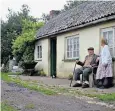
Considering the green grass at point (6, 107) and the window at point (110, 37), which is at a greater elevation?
the window at point (110, 37)

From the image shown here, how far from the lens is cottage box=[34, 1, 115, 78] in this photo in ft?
44.3

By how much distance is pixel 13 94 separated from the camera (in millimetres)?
9117

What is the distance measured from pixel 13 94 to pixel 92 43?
6.30m

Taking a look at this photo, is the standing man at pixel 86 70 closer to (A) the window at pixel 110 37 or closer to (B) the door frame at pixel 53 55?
(A) the window at pixel 110 37

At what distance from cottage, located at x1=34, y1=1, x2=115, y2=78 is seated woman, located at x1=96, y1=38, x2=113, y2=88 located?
0.79 m

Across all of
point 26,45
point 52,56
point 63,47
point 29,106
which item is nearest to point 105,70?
point 63,47

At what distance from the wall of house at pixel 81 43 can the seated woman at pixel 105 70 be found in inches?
53.3

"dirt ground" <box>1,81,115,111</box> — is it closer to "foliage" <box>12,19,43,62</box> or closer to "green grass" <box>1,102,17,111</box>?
"green grass" <box>1,102,17,111</box>

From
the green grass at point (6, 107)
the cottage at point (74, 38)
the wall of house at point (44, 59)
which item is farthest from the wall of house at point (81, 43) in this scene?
the green grass at point (6, 107)

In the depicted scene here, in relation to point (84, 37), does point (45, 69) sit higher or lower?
lower

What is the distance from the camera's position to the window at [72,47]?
16.3 m

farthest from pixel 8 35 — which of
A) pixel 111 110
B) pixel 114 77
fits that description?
pixel 111 110

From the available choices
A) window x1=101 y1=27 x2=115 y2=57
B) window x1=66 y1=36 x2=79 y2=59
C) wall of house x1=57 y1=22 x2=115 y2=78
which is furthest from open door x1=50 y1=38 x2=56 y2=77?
window x1=101 y1=27 x2=115 y2=57

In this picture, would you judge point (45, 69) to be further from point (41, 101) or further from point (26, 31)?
point (41, 101)
